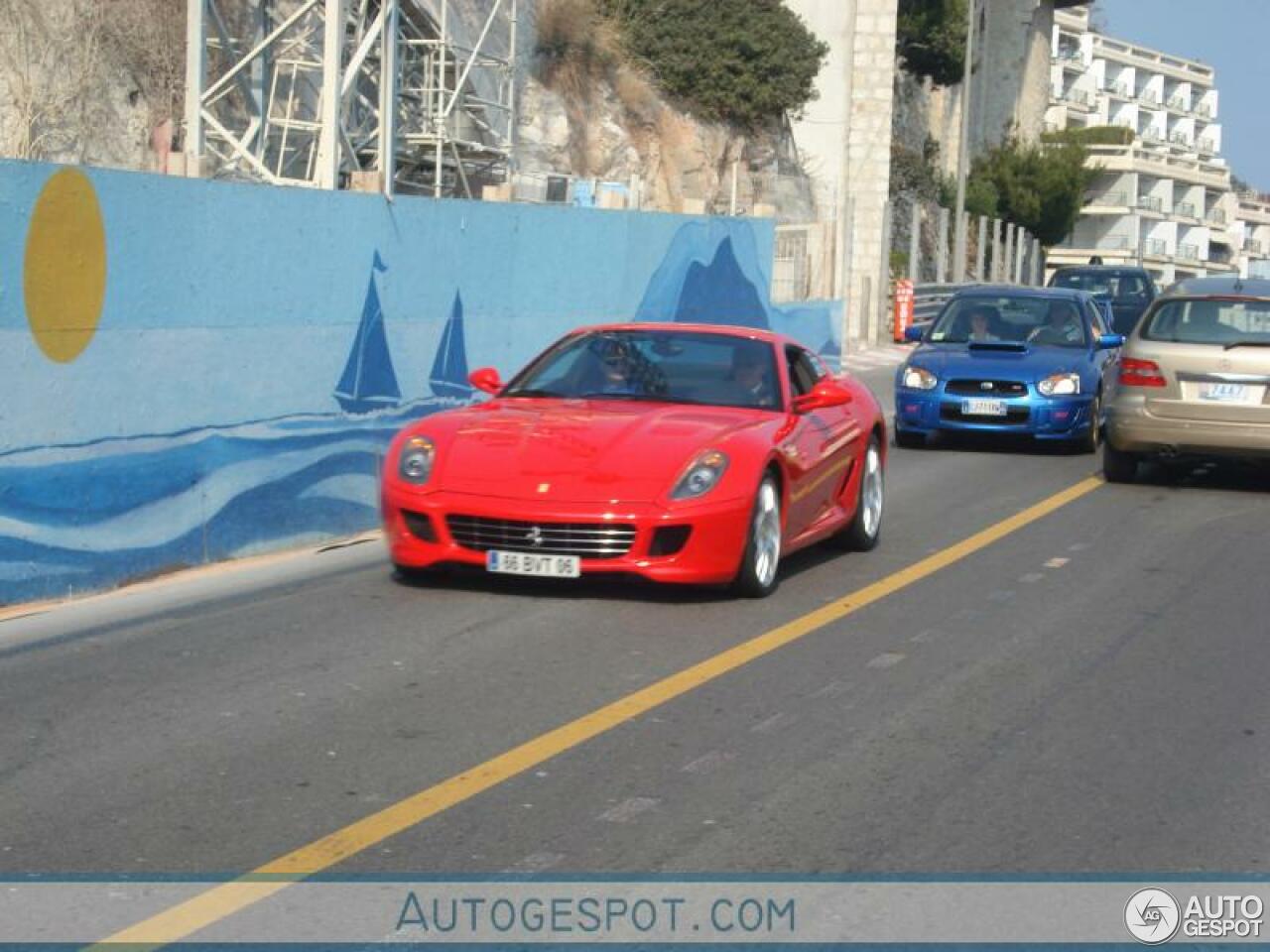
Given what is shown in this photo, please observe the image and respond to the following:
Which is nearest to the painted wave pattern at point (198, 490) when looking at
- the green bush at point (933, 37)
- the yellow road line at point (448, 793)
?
the yellow road line at point (448, 793)

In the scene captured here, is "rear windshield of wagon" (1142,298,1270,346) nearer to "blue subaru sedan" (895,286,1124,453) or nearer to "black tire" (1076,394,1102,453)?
"blue subaru sedan" (895,286,1124,453)

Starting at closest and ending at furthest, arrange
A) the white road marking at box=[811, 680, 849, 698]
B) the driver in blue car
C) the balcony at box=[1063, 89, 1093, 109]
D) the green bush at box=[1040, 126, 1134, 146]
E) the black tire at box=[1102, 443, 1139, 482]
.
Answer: the white road marking at box=[811, 680, 849, 698] < the black tire at box=[1102, 443, 1139, 482] < the driver in blue car < the green bush at box=[1040, 126, 1134, 146] < the balcony at box=[1063, 89, 1093, 109]

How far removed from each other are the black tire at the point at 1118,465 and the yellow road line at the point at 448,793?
623cm

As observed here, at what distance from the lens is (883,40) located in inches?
1687

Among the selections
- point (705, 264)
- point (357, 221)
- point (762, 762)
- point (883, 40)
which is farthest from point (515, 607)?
point (883, 40)

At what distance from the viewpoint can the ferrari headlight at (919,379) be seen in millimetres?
18969

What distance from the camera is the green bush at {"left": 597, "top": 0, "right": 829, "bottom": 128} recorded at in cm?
3988

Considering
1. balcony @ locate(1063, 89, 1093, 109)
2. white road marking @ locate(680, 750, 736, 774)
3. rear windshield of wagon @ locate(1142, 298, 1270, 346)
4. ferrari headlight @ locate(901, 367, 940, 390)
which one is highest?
balcony @ locate(1063, 89, 1093, 109)

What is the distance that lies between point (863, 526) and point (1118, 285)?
2612 cm

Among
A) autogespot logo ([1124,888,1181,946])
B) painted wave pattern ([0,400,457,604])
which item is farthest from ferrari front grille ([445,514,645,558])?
autogespot logo ([1124,888,1181,946])

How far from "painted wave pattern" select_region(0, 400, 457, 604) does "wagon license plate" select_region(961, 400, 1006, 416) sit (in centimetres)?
700

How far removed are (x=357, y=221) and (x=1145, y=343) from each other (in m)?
6.89

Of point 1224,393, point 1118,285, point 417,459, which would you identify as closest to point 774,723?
point 417,459

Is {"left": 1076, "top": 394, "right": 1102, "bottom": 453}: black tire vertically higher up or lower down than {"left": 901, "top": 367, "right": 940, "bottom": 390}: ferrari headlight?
lower down
